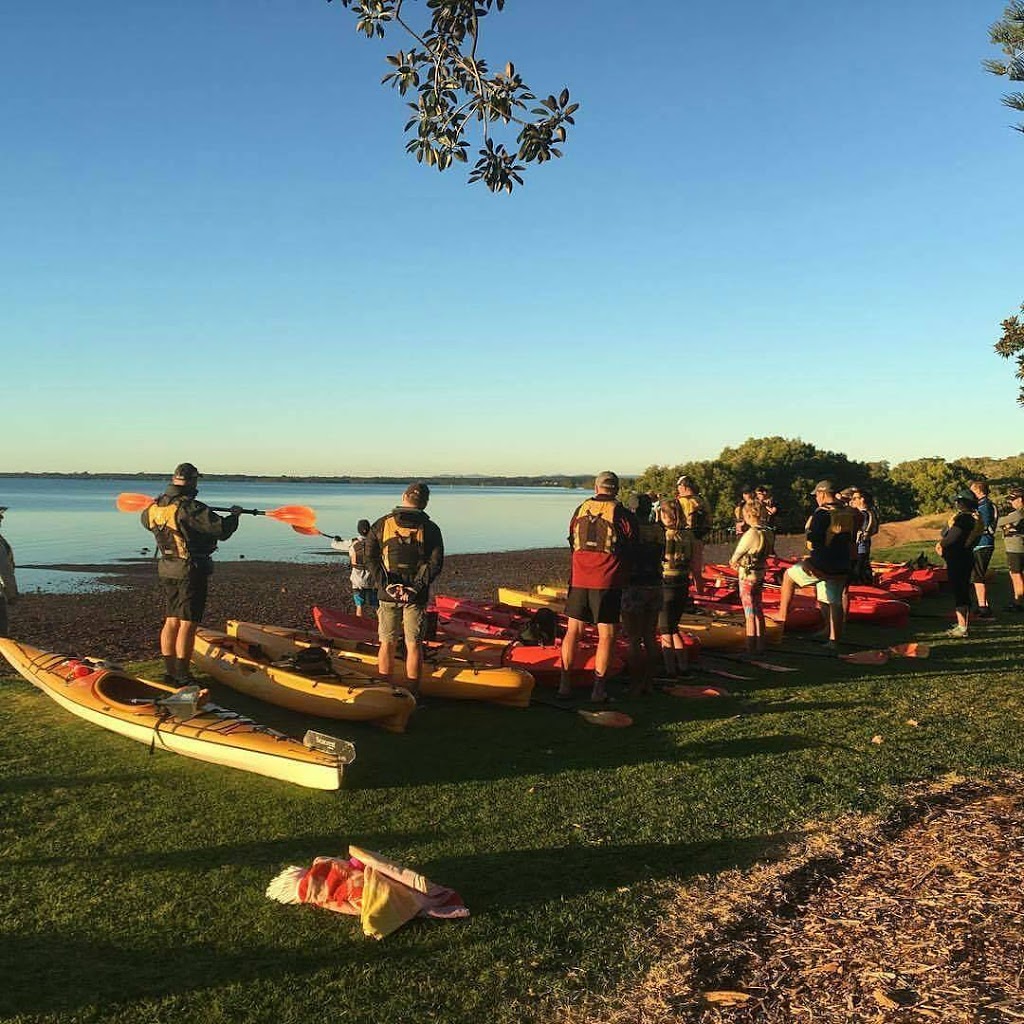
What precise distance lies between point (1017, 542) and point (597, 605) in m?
8.88

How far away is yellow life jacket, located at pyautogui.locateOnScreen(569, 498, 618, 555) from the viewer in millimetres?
7254

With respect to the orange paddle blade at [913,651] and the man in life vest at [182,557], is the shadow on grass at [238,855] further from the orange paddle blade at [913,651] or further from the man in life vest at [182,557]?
the orange paddle blade at [913,651]

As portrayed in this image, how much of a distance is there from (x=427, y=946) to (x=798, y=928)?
5.56 feet

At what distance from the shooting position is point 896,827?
455 centimetres

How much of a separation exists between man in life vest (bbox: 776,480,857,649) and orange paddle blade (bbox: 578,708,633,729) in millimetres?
3802

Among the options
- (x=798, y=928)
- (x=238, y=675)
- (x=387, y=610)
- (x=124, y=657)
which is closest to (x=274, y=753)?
(x=387, y=610)

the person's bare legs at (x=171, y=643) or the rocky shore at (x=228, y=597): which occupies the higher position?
the person's bare legs at (x=171, y=643)

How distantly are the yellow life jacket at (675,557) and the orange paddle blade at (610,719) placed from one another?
1.98m

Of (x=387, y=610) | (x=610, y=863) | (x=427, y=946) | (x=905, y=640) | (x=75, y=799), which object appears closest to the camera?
(x=427, y=946)

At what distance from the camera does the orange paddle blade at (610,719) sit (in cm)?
673

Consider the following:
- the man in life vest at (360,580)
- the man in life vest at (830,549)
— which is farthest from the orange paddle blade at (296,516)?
the man in life vest at (830,549)

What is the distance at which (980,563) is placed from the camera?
12055 mm

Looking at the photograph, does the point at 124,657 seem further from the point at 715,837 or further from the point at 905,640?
the point at 905,640

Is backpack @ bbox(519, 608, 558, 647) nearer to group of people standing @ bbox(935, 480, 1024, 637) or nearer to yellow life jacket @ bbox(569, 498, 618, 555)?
yellow life jacket @ bbox(569, 498, 618, 555)
